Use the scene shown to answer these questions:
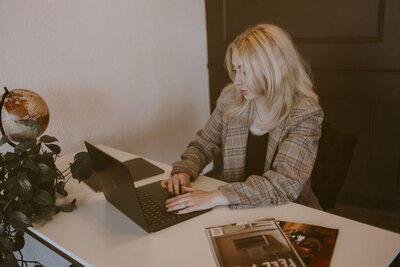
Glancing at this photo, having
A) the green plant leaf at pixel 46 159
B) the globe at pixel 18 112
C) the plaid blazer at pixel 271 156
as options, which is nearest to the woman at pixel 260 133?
the plaid blazer at pixel 271 156

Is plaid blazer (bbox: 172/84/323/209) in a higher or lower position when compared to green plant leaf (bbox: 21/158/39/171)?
lower

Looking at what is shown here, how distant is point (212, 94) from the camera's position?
297 cm

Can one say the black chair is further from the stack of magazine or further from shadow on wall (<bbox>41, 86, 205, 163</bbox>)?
shadow on wall (<bbox>41, 86, 205, 163</bbox>)

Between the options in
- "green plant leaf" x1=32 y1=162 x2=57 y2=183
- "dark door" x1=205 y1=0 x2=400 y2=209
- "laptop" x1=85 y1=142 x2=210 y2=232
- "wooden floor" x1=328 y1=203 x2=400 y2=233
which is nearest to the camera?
"laptop" x1=85 y1=142 x2=210 y2=232

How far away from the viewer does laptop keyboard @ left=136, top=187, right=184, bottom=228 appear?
118cm

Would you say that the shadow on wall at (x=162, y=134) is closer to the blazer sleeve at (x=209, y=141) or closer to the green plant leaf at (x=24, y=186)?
the blazer sleeve at (x=209, y=141)

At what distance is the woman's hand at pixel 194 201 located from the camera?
1242 mm

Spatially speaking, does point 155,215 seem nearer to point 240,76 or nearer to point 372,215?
point 240,76

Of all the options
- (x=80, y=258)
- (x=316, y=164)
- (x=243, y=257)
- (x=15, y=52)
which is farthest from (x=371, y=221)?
(x=15, y=52)

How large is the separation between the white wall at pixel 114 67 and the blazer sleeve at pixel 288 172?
1.03 metres

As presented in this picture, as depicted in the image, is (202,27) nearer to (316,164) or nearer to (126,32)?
(126,32)

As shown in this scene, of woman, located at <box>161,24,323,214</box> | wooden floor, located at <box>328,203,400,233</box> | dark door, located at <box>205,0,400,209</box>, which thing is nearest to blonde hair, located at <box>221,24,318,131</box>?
woman, located at <box>161,24,323,214</box>

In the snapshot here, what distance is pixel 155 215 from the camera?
1221 mm

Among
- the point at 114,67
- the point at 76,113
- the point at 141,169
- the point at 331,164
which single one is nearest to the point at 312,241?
the point at 331,164
